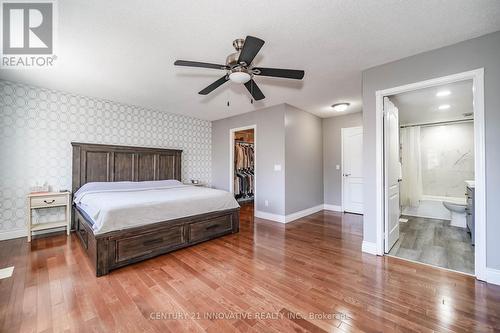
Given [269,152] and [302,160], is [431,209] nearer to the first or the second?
[302,160]

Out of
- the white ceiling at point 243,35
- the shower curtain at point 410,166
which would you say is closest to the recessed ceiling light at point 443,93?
the white ceiling at point 243,35

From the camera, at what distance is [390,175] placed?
113 inches

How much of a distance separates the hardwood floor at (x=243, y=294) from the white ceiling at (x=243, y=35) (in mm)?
2524

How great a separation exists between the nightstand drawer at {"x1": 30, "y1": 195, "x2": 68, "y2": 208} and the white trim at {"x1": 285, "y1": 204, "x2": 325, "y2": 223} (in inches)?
157

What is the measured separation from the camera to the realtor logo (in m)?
1.81

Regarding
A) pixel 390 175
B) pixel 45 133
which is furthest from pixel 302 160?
pixel 45 133

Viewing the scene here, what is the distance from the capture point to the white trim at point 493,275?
80.0 inches

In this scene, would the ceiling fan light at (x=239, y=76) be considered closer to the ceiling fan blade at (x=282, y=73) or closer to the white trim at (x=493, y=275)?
the ceiling fan blade at (x=282, y=73)

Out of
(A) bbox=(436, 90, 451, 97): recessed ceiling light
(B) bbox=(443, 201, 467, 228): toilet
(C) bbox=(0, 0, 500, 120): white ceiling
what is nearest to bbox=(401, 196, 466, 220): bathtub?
(B) bbox=(443, 201, 467, 228): toilet

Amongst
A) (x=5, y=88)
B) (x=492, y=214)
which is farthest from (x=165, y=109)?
(x=492, y=214)

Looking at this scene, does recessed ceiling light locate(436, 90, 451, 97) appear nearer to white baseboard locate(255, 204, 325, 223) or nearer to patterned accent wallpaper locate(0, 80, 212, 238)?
white baseboard locate(255, 204, 325, 223)

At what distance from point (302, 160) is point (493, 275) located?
328 cm

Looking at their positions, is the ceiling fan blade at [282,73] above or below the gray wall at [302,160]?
above

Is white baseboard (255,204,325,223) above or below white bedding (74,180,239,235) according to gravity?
below
